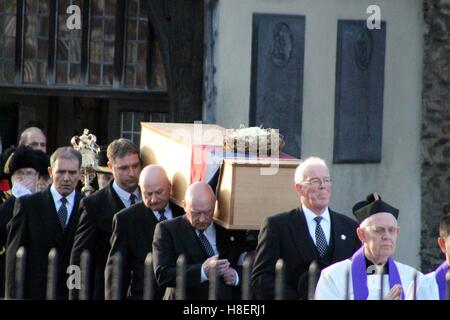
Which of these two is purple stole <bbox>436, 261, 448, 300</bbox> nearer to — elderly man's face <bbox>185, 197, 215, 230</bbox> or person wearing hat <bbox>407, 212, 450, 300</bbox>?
person wearing hat <bbox>407, 212, 450, 300</bbox>

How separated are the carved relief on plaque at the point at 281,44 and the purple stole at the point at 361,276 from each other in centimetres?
724

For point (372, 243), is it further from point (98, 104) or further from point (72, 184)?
point (98, 104)

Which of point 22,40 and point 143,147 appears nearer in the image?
point 143,147

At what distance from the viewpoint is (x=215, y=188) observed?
412 inches

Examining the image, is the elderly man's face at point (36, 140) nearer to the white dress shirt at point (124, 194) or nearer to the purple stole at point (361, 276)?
the white dress shirt at point (124, 194)

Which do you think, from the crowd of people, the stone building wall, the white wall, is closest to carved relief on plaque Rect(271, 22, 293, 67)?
the white wall

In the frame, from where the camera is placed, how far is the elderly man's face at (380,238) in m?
8.91

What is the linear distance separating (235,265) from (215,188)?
0.60 meters

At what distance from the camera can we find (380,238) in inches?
352

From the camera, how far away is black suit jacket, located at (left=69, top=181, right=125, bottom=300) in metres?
10.7

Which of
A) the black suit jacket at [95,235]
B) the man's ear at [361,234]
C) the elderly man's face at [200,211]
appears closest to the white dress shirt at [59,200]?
the black suit jacket at [95,235]

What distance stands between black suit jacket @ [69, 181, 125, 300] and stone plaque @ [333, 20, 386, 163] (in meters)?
5.92
